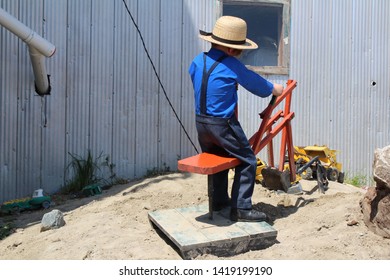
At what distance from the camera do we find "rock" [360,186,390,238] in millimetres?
4035

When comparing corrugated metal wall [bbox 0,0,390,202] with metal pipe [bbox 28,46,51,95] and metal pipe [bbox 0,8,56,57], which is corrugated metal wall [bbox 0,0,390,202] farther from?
metal pipe [bbox 0,8,56,57]

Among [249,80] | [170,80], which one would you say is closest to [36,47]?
[170,80]

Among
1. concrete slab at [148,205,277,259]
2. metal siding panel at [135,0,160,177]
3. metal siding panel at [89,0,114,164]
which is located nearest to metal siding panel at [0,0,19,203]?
metal siding panel at [89,0,114,164]

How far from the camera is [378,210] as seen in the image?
162 inches

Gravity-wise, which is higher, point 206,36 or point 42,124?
point 206,36

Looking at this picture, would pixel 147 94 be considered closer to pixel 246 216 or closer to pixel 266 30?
pixel 266 30

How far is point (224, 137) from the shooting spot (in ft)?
14.3

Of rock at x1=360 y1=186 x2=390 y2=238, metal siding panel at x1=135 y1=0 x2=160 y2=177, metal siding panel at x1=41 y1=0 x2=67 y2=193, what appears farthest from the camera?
metal siding panel at x1=135 y1=0 x2=160 y2=177

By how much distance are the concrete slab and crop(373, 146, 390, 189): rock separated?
1006 millimetres

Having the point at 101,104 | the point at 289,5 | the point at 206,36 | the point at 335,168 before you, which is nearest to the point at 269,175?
the point at 335,168

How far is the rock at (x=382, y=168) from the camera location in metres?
3.93

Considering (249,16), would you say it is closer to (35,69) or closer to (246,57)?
(246,57)
